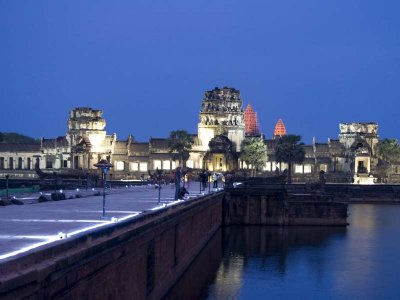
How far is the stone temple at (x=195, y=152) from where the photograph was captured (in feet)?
559

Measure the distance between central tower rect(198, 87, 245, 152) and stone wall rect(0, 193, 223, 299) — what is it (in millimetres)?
138926

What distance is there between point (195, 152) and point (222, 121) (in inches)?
402

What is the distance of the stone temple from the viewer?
170500mm

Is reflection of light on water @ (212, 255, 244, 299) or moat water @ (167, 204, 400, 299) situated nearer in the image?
reflection of light on water @ (212, 255, 244, 299)

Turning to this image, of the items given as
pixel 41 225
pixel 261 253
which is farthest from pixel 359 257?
pixel 41 225

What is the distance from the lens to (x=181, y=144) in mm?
170250

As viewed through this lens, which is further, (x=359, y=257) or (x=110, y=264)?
(x=359, y=257)

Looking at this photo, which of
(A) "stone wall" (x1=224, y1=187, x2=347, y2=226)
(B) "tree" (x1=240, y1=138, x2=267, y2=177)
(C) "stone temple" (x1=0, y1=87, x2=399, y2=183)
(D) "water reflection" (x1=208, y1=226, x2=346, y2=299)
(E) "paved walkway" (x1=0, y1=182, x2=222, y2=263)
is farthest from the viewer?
(C) "stone temple" (x1=0, y1=87, x2=399, y2=183)

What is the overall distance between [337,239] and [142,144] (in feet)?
369

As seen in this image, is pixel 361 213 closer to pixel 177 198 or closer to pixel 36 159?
pixel 177 198

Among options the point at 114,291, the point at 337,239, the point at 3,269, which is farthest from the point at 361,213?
the point at 3,269

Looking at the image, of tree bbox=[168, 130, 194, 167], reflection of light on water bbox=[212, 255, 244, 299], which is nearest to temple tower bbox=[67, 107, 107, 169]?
tree bbox=[168, 130, 194, 167]

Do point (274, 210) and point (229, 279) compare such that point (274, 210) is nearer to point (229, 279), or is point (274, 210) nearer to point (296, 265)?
point (296, 265)

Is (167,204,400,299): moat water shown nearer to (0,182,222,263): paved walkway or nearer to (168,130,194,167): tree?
(0,182,222,263): paved walkway
